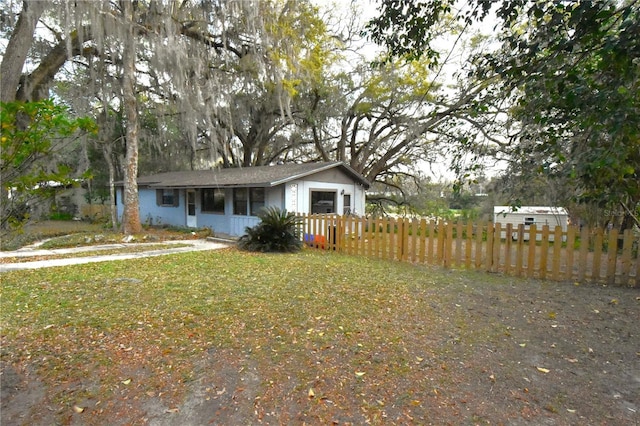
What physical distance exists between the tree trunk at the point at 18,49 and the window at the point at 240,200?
7.71 meters

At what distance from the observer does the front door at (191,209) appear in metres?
15.3

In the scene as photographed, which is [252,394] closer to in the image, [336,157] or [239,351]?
[239,351]

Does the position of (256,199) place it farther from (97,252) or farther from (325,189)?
(97,252)

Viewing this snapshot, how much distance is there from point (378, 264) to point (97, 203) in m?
21.7

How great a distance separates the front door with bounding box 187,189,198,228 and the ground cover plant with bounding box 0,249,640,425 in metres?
9.77

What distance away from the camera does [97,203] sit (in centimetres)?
2245

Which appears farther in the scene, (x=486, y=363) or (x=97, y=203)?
(x=97, y=203)

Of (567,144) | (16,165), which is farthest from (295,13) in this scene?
(16,165)

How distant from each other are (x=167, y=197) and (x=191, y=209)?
2131 millimetres

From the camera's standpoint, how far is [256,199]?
12883 mm

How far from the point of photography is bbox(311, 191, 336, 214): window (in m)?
13.1

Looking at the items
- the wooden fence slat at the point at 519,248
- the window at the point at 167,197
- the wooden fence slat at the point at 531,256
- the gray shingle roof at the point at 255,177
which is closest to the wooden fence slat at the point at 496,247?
the wooden fence slat at the point at 519,248

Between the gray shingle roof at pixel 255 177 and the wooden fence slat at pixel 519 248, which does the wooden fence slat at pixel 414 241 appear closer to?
the wooden fence slat at pixel 519 248

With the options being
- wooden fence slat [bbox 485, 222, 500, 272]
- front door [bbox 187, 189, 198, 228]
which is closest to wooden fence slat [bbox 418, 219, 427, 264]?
wooden fence slat [bbox 485, 222, 500, 272]
